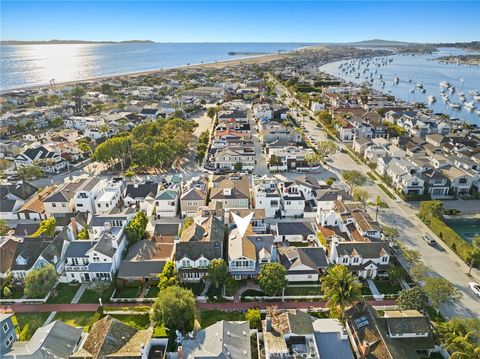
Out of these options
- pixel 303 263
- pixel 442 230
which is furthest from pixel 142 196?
pixel 442 230

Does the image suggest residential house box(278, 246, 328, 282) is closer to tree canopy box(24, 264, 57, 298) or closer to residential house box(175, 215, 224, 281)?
residential house box(175, 215, 224, 281)

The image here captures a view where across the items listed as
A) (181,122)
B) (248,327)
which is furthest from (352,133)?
(248,327)

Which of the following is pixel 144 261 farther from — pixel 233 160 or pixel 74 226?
pixel 233 160

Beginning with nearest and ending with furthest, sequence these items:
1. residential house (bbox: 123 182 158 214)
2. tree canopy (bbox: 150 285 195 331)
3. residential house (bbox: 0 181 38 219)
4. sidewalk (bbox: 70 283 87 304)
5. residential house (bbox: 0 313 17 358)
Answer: residential house (bbox: 0 313 17 358) < tree canopy (bbox: 150 285 195 331) < sidewalk (bbox: 70 283 87 304) < residential house (bbox: 0 181 38 219) < residential house (bbox: 123 182 158 214)

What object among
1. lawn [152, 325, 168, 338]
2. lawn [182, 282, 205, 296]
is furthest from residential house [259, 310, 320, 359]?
lawn [182, 282, 205, 296]

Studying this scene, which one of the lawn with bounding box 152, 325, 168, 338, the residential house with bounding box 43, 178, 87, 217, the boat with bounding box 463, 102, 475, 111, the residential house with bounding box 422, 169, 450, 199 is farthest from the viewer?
the boat with bounding box 463, 102, 475, 111

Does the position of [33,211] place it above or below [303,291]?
above
